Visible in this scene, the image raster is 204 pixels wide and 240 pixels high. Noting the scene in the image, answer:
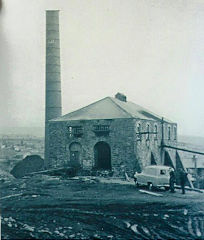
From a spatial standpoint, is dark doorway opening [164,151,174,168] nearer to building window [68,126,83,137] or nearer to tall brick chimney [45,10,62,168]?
building window [68,126,83,137]

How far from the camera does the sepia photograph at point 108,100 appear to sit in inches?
166

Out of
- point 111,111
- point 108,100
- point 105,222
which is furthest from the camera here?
point 111,111

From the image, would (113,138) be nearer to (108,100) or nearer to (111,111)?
(111,111)

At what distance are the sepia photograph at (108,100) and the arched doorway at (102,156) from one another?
0.05ft

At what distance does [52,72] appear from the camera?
4.69 m

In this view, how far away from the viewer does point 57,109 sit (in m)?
4.72

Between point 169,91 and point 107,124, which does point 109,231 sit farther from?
point 169,91

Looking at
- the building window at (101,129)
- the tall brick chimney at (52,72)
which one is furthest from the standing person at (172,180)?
the tall brick chimney at (52,72)

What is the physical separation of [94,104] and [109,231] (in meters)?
1.74

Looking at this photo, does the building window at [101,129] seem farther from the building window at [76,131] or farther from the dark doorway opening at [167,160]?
the dark doorway opening at [167,160]

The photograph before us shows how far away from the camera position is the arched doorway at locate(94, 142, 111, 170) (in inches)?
173

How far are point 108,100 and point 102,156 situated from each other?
2.63ft

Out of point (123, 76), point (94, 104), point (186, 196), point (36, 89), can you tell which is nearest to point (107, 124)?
point (94, 104)

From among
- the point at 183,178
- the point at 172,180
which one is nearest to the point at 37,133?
the point at 172,180
